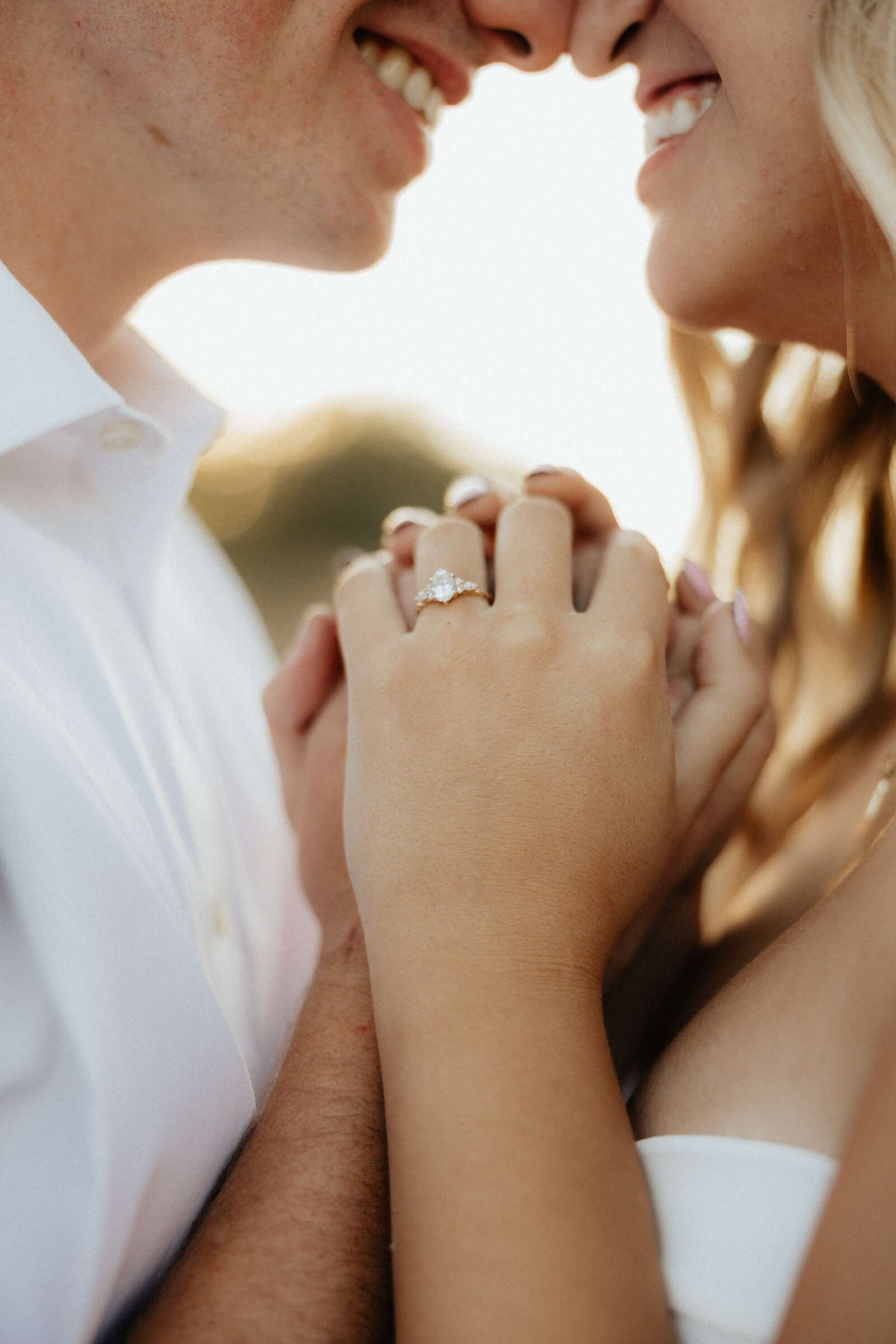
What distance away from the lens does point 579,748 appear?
4.73 feet

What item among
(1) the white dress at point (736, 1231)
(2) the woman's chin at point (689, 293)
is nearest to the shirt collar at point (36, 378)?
(2) the woman's chin at point (689, 293)

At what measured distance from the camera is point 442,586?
171 cm

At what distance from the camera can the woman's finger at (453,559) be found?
1688mm

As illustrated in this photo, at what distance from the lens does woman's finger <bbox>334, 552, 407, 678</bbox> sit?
1.73m

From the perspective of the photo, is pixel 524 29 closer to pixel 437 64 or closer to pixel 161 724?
pixel 437 64

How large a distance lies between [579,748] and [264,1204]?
2.65 feet

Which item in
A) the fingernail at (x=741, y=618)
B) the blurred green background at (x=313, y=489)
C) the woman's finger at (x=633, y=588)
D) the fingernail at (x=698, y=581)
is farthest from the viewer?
the blurred green background at (x=313, y=489)

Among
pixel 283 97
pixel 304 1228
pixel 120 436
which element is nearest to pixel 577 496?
pixel 120 436

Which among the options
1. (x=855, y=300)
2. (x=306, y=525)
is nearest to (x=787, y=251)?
(x=855, y=300)

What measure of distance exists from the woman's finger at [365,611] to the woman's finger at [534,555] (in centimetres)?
20

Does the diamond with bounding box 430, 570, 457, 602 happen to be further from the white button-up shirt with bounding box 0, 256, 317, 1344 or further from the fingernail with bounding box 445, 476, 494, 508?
the white button-up shirt with bounding box 0, 256, 317, 1344

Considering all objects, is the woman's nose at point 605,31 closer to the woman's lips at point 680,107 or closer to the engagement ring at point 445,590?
the woman's lips at point 680,107

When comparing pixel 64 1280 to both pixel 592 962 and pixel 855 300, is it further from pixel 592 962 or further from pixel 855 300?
pixel 855 300

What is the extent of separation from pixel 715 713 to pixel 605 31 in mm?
1622
